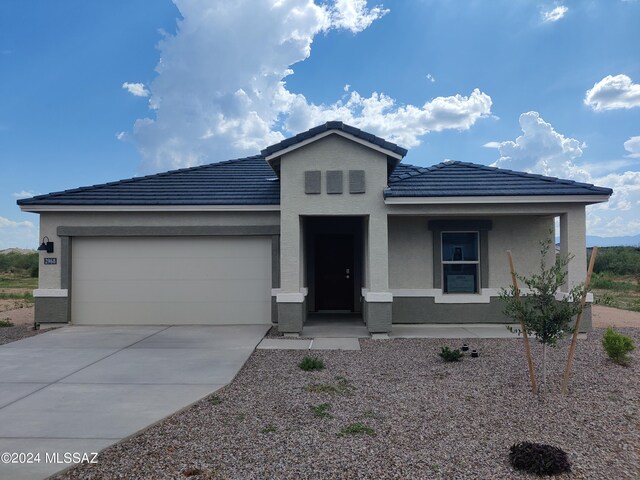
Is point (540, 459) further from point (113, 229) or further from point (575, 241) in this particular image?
point (113, 229)

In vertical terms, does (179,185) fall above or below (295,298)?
above

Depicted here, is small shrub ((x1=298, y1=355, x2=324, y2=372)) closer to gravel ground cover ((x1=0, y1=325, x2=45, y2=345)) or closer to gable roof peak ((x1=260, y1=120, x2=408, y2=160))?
gable roof peak ((x1=260, y1=120, x2=408, y2=160))

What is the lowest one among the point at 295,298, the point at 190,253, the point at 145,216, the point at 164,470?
the point at 164,470

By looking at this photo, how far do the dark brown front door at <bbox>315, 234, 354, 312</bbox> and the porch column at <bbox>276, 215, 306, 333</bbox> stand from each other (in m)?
3.14

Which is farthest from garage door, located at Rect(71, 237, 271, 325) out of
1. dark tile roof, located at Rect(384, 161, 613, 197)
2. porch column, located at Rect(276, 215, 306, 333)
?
dark tile roof, located at Rect(384, 161, 613, 197)

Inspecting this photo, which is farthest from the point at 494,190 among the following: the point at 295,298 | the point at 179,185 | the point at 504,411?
the point at 179,185

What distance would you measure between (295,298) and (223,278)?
254 cm

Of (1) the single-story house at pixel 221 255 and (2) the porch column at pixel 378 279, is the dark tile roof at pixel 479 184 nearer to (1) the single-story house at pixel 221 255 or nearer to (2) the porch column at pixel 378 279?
(1) the single-story house at pixel 221 255

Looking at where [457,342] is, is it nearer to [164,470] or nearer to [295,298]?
[295,298]

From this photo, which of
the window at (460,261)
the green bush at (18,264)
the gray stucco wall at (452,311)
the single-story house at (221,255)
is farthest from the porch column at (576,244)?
the green bush at (18,264)

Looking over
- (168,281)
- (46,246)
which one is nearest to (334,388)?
(168,281)

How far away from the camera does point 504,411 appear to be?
5445 mm

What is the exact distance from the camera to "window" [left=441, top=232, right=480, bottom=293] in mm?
11383

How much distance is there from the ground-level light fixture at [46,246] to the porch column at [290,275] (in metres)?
6.09
